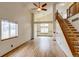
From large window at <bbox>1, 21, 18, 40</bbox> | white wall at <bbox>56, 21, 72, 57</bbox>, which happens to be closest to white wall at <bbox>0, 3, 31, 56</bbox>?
large window at <bbox>1, 21, 18, 40</bbox>

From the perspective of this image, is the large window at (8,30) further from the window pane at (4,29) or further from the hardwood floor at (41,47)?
the hardwood floor at (41,47)

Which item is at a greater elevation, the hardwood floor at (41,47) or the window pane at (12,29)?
the window pane at (12,29)

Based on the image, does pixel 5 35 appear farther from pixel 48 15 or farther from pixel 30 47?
pixel 48 15

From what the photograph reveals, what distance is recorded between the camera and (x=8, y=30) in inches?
121

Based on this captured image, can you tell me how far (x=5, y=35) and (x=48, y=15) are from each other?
1195 mm

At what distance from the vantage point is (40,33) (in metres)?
2.76

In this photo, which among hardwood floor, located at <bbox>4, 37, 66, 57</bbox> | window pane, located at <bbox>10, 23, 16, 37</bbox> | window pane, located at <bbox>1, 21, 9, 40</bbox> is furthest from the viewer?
window pane, located at <bbox>1, 21, 9, 40</bbox>

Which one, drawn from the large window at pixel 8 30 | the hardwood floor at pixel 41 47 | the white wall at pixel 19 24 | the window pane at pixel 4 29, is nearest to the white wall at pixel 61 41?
the hardwood floor at pixel 41 47

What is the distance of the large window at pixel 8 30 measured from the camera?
3.03 m

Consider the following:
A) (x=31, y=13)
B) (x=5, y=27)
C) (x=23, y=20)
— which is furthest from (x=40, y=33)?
(x=5, y=27)

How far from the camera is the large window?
9.95ft

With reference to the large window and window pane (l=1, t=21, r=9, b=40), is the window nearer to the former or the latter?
the large window

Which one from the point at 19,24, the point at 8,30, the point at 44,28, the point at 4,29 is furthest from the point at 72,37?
the point at 4,29

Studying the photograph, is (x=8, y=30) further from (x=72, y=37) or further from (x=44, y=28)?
(x=72, y=37)
